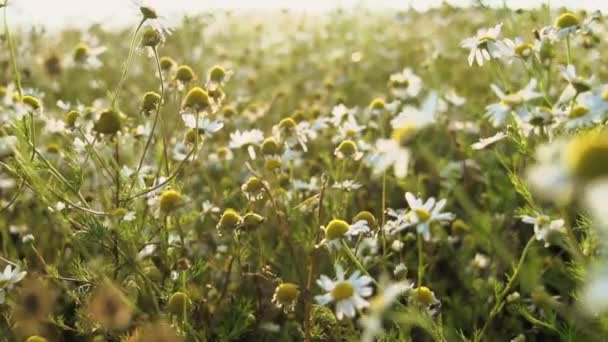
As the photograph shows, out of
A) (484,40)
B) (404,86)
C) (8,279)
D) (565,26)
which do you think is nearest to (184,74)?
(8,279)

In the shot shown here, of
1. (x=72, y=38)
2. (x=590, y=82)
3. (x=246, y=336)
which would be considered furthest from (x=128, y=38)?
(x=590, y=82)

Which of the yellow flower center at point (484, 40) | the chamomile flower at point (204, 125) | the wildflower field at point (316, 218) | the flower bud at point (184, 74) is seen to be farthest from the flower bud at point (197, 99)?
the yellow flower center at point (484, 40)

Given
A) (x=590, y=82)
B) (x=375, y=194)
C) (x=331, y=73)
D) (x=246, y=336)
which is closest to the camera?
(x=590, y=82)

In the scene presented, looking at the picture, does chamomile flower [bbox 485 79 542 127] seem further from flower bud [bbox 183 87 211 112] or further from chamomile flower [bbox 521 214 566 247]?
flower bud [bbox 183 87 211 112]

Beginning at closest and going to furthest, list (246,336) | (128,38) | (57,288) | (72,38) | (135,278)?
(135,278) → (246,336) → (57,288) → (72,38) → (128,38)

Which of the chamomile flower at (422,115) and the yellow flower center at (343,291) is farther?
the yellow flower center at (343,291)

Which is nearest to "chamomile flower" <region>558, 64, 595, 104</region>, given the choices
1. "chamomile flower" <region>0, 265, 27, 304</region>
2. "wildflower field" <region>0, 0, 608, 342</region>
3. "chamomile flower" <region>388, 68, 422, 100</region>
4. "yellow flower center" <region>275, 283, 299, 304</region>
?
"wildflower field" <region>0, 0, 608, 342</region>

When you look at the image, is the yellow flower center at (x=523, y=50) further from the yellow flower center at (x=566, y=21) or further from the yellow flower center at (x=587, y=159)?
the yellow flower center at (x=587, y=159)

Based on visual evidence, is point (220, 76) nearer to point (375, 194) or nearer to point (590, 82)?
point (375, 194)
